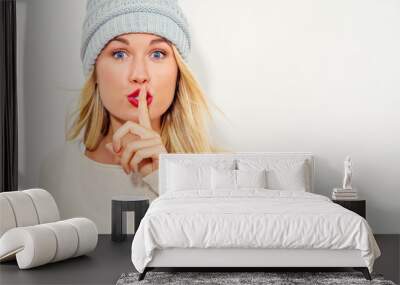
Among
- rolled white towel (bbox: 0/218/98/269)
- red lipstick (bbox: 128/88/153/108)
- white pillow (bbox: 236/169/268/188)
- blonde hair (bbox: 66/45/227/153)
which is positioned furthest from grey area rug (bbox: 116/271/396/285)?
red lipstick (bbox: 128/88/153/108)

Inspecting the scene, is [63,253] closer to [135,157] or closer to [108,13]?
[135,157]

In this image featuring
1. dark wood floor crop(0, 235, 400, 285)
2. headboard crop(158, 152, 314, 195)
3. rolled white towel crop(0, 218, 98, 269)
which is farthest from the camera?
headboard crop(158, 152, 314, 195)

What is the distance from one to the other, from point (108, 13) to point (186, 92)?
3.98 feet

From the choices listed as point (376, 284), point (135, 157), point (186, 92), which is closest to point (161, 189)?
point (135, 157)

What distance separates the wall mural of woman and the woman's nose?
1cm

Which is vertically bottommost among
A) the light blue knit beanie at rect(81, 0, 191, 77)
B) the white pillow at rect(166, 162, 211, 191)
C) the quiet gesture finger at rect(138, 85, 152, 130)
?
the white pillow at rect(166, 162, 211, 191)

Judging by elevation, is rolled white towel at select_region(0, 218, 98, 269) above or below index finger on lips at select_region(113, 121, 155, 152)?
below

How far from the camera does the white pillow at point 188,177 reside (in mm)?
6703

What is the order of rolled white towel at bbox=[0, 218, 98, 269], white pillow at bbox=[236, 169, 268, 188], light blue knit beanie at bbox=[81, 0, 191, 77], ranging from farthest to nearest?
light blue knit beanie at bbox=[81, 0, 191, 77] < white pillow at bbox=[236, 169, 268, 188] < rolled white towel at bbox=[0, 218, 98, 269]

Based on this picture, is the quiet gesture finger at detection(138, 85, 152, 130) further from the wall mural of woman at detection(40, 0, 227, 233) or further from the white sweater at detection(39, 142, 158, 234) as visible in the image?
the white sweater at detection(39, 142, 158, 234)

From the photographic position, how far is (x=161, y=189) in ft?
23.3

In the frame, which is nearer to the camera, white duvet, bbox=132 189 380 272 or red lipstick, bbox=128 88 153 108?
white duvet, bbox=132 189 380 272

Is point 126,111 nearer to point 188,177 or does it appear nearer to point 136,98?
point 136,98

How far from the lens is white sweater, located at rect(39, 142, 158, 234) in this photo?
739 cm
